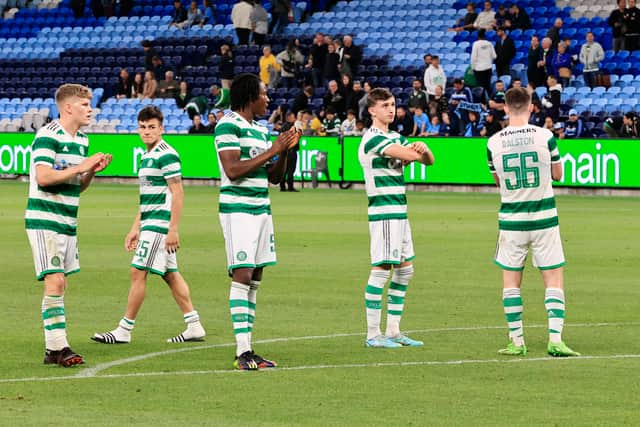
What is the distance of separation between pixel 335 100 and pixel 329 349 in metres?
28.0

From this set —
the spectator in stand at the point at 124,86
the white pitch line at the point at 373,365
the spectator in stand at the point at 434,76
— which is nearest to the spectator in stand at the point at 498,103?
the spectator in stand at the point at 434,76

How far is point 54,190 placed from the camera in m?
10.4

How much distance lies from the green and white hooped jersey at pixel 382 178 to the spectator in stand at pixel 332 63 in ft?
95.6

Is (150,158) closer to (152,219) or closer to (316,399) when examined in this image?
(152,219)

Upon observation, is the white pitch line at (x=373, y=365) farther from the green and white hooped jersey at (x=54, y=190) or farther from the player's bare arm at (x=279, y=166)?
the player's bare arm at (x=279, y=166)

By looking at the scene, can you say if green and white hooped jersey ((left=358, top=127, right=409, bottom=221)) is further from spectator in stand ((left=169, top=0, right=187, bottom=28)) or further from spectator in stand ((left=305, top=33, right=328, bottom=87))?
spectator in stand ((left=169, top=0, right=187, bottom=28))

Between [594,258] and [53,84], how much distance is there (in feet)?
108

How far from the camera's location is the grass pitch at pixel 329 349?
27.9ft

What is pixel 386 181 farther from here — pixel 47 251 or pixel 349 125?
pixel 349 125

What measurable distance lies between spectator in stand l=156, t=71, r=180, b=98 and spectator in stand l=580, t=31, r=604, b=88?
13119mm

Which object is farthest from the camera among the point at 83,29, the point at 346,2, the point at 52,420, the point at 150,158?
the point at 83,29

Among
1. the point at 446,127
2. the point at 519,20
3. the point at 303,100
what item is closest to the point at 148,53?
the point at 303,100

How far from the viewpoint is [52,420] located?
8188 mm

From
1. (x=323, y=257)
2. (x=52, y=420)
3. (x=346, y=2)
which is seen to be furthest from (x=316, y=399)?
(x=346, y=2)
